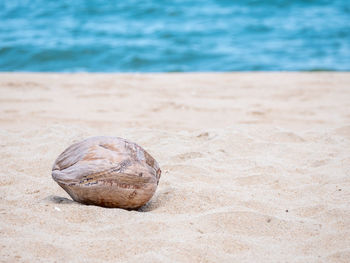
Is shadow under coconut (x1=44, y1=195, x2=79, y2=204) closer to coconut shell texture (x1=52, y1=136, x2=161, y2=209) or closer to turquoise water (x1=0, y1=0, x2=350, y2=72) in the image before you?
coconut shell texture (x1=52, y1=136, x2=161, y2=209)

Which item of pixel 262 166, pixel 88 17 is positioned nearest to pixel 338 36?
pixel 88 17

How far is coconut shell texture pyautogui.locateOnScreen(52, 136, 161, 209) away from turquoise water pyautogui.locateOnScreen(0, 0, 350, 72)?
665cm

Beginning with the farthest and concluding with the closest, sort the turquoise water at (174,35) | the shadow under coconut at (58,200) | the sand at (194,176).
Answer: the turquoise water at (174,35)
the shadow under coconut at (58,200)
the sand at (194,176)

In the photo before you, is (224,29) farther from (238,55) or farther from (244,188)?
(244,188)

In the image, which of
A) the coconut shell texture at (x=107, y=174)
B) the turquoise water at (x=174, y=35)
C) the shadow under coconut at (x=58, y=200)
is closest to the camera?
the coconut shell texture at (x=107, y=174)

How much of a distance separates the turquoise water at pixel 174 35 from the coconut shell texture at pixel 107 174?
6.65 metres

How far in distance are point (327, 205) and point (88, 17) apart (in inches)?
500

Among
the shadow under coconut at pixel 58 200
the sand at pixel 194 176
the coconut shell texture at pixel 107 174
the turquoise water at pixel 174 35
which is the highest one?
the coconut shell texture at pixel 107 174

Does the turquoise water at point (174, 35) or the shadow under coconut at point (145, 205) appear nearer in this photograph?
the shadow under coconut at point (145, 205)

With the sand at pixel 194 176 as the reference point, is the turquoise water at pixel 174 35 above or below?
below

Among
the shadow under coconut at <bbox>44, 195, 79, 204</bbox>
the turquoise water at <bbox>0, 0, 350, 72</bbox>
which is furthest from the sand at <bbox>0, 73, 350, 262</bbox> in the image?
the turquoise water at <bbox>0, 0, 350, 72</bbox>

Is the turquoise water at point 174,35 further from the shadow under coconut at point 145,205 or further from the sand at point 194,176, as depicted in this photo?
the shadow under coconut at point 145,205

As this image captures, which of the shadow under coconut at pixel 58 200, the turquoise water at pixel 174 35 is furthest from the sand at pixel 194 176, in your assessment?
the turquoise water at pixel 174 35

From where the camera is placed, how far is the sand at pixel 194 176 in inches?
78.1
